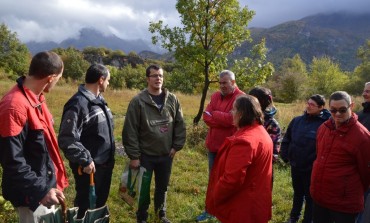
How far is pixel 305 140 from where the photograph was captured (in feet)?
15.1

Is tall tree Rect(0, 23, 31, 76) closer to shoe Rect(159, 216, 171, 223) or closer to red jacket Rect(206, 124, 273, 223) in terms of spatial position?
shoe Rect(159, 216, 171, 223)

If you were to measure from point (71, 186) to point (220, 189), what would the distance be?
3.75 meters

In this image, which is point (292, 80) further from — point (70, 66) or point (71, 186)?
point (71, 186)

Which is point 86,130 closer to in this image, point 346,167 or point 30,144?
point 30,144

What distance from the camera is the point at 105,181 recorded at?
3896 mm

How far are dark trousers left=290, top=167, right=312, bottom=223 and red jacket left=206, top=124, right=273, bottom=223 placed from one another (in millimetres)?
1755

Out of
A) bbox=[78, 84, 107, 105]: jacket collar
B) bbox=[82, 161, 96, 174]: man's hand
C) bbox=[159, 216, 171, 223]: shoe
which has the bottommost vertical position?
bbox=[159, 216, 171, 223]: shoe

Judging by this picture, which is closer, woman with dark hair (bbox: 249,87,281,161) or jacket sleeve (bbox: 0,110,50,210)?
jacket sleeve (bbox: 0,110,50,210)

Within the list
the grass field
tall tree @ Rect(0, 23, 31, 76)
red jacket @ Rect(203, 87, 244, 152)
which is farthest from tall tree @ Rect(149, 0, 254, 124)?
tall tree @ Rect(0, 23, 31, 76)

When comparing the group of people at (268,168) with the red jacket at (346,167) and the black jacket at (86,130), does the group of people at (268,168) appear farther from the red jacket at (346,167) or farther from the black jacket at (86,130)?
the black jacket at (86,130)

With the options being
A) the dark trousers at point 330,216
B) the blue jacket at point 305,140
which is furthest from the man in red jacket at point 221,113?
the dark trousers at point 330,216

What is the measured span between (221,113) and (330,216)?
1866mm

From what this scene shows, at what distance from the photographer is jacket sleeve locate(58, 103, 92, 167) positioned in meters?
3.31

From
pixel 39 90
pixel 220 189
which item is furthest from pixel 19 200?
pixel 220 189
